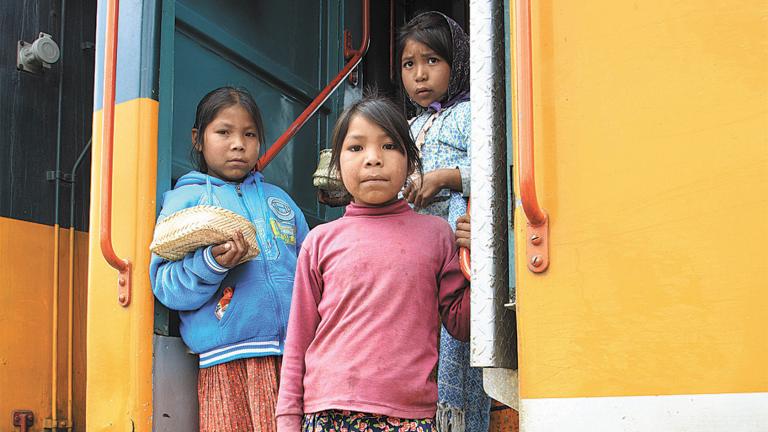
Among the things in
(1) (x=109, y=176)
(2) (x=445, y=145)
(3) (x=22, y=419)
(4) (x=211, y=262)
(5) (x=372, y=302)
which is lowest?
(3) (x=22, y=419)

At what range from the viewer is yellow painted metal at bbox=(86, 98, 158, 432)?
233 cm

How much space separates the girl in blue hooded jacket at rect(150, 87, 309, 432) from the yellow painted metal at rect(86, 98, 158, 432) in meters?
0.06

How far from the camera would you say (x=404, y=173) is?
2.05m

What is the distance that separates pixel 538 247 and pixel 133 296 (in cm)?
123

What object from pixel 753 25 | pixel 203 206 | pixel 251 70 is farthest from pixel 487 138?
pixel 251 70

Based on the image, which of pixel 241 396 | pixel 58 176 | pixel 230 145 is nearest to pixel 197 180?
pixel 230 145

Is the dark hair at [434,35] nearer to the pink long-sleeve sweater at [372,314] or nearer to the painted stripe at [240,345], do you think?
the pink long-sleeve sweater at [372,314]

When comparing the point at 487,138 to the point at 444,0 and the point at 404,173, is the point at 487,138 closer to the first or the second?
the point at 404,173

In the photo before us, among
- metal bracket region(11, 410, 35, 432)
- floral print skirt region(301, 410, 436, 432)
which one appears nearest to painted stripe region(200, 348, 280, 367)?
floral print skirt region(301, 410, 436, 432)

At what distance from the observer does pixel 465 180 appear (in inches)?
91.6

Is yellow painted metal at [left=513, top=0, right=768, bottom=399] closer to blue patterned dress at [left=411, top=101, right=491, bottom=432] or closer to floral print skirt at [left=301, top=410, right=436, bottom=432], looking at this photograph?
floral print skirt at [left=301, top=410, right=436, bottom=432]

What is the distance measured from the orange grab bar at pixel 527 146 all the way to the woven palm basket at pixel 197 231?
96 centimetres

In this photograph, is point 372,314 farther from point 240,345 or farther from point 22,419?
point 22,419

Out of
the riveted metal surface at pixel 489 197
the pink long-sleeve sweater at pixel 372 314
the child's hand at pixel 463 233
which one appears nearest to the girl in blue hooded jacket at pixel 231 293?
the pink long-sleeve sweater at pixel 372 314
